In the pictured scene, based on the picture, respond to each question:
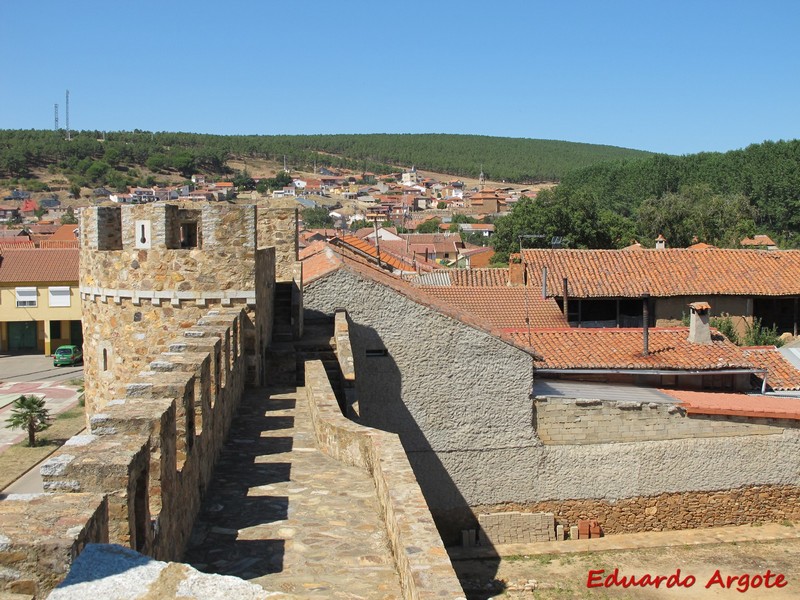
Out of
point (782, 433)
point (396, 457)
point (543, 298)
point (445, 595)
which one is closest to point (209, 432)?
point (396, 457)

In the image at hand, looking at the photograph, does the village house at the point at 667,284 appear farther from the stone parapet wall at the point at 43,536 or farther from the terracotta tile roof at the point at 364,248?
the stone parapet wall at the point at 43,536

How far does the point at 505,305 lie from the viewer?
79.5ft

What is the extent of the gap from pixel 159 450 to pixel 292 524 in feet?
5.07

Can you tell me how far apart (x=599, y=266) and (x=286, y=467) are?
68.0 feet

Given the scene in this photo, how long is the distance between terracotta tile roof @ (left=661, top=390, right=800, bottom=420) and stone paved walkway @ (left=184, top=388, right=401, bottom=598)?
8902mm

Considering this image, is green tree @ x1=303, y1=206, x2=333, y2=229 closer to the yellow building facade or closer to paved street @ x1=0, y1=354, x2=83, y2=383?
the yellow building facade

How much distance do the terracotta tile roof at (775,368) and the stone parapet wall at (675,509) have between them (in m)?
2.54

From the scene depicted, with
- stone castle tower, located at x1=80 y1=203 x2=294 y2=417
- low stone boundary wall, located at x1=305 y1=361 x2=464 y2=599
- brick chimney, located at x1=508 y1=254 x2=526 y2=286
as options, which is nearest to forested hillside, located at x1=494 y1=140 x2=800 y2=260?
brick chimney, located at x1=508 y1=254 x2=526 y2=286

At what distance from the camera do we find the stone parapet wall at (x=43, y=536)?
3.34 meters

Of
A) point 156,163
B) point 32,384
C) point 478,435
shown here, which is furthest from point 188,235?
point 156,163

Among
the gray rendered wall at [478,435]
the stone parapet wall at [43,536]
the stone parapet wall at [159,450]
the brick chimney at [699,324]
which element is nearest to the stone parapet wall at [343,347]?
the gray rendered wall at [478,435]

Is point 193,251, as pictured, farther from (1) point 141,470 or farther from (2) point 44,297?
(2) point 44,297

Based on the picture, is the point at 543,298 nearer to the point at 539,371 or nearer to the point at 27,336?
the point at 539,371

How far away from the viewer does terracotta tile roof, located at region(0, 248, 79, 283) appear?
39.7 m
